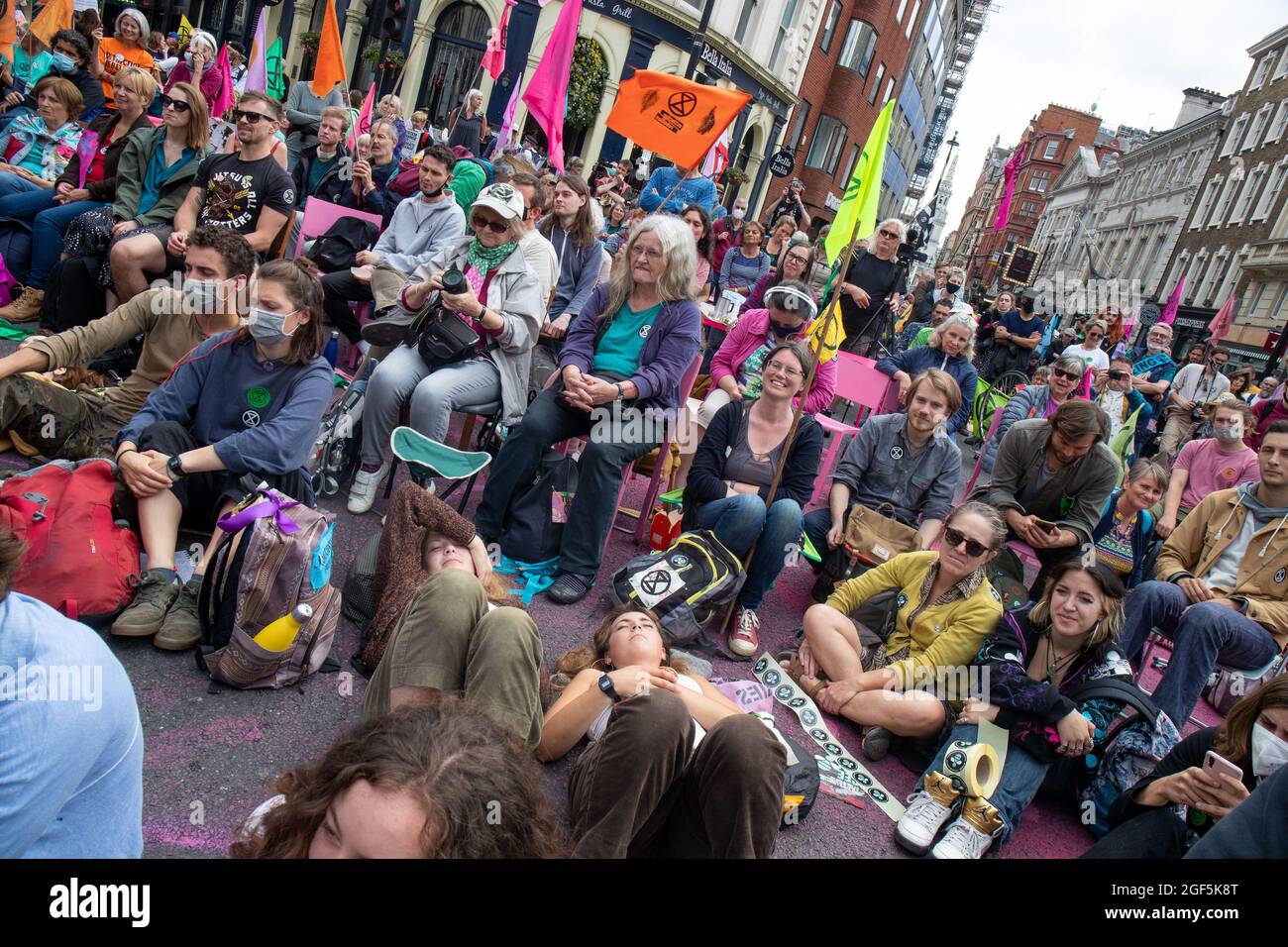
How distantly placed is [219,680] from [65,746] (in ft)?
5.49

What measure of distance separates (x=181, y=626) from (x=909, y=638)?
10.2 ft

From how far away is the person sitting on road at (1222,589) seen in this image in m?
4.22

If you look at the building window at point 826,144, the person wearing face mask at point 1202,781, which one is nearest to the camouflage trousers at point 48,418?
the person wearing face mask at point 1202,781

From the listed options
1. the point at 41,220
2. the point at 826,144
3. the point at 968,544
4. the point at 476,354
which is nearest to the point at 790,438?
the point at 968,544

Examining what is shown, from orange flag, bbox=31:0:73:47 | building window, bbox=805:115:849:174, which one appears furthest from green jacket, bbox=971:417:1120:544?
building window, bbox=805:115:849:174

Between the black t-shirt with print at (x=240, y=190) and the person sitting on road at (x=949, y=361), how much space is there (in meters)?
4.79

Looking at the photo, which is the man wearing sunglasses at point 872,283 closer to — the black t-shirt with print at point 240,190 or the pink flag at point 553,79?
the pink flag at point 553,79

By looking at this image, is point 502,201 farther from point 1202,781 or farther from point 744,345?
point 1202,781

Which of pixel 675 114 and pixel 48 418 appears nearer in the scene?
pixel 48 418

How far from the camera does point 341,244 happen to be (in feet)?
20.2

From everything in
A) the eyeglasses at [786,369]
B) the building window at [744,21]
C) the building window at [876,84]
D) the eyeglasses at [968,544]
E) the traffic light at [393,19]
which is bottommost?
the eyeglasses at [968,544]

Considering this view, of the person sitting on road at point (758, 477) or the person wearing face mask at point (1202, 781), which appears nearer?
the person wearing face mask at point (1202, 781)

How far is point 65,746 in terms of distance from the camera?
144cm
